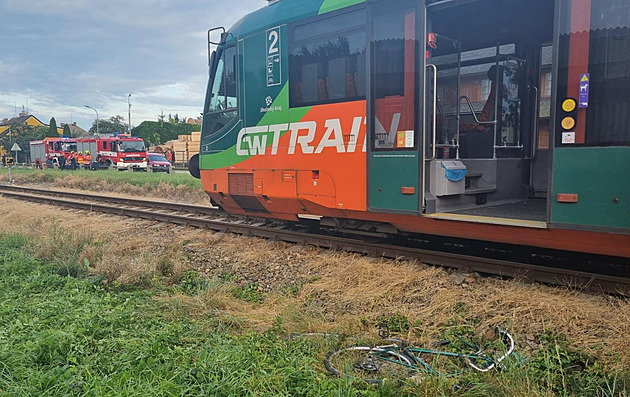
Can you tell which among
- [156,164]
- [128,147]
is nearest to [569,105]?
[156,164]

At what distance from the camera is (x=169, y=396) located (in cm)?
279

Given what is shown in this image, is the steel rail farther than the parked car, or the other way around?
the parked car

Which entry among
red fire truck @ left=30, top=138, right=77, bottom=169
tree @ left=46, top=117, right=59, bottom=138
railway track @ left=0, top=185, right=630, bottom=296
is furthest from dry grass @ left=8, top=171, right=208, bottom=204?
tree @ left=46, top=117, right=59, bottom=138

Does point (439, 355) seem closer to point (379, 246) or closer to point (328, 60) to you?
point (379, 246)

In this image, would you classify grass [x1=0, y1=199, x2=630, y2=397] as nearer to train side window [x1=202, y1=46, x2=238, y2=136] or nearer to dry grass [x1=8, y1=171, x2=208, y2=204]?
train side window [x1=202, y1=46, x2=238, y2=136]

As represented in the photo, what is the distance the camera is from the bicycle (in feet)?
10.4

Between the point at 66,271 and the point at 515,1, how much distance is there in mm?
7107

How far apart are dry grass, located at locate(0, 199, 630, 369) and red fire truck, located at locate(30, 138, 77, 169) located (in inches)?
1540

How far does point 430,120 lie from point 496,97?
2362mm

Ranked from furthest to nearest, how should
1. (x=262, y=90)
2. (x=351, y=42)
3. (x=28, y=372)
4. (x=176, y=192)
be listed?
(x=176, y=192) → (x=262, y=90) → (x=351, y=42) → (x=28, y=372)

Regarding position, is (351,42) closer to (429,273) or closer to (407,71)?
(407,71)

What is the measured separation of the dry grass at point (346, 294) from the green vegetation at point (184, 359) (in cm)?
19

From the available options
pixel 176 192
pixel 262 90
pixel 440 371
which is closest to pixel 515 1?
pixel 262 90

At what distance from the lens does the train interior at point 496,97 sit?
705 centimetres
